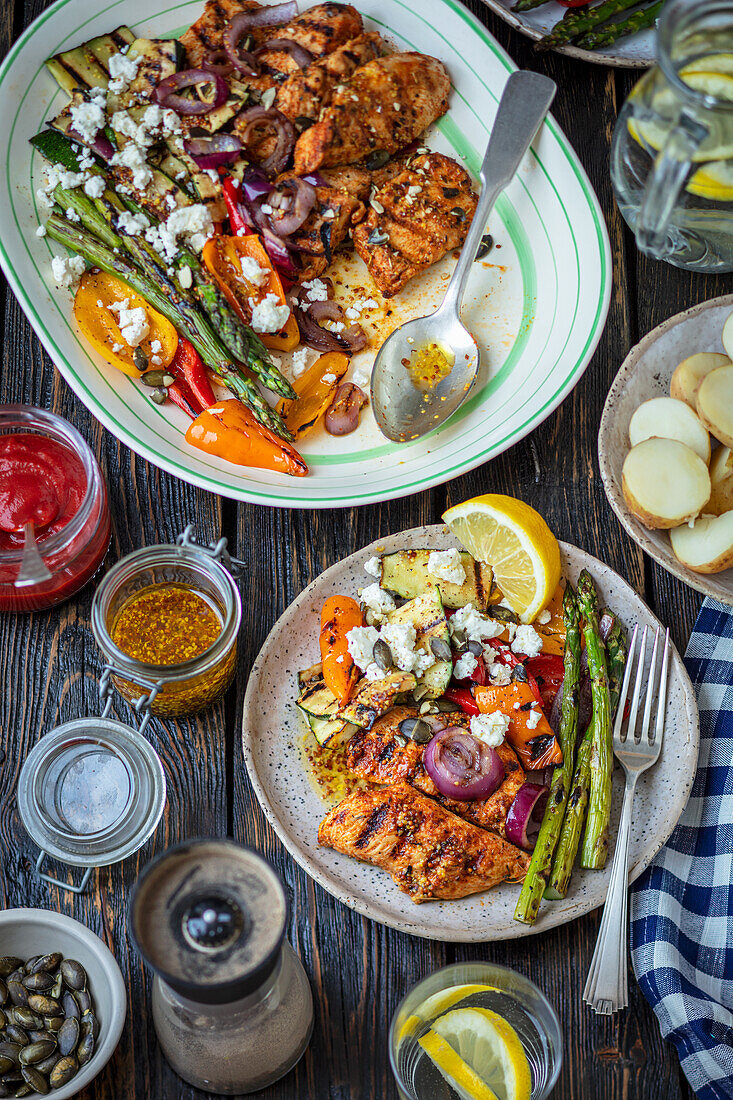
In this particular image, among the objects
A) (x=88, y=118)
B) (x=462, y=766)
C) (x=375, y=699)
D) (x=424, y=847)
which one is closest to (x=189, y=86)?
(x=88, y=118)

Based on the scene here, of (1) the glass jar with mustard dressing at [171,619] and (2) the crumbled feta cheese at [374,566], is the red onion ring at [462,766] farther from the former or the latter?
(1) the glass jar with mustard dressing at [171,619]

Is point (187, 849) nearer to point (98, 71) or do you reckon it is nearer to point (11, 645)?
point (11, 645)

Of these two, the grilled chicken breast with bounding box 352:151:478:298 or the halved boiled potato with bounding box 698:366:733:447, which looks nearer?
the halved boiled potato with bounding box 698:366:733:447

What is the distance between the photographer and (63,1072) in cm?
237

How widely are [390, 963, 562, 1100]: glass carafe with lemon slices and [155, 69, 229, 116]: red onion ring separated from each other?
2.36 meters

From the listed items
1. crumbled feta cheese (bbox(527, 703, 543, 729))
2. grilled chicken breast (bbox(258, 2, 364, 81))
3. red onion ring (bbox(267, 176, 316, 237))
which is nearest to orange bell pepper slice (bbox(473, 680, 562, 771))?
crumbled feta cheese (bbox(527, 703, 543, 729))

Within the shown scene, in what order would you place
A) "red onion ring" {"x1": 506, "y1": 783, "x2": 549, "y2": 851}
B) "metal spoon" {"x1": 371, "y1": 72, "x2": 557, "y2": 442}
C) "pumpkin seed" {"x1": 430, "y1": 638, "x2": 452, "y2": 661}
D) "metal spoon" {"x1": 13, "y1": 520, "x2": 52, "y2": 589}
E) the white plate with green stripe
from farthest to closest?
1. "metal spoon" {"x1": 371, "y1": 72, "x2": 557, "y2": 442}
2. the white plate with green stripe
3. "pumpkin seed" {"x1": 430, "y1": 638, "x2": 452, "y2": 661}
4. "red onion ring" {"x1": 506, "y1": 783, "x2": 549, "y2": 851}
5. "metal spoon" {"x1": 13, "y1": 520, "x2": 52, "y2": 589}

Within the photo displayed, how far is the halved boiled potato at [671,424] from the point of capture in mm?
2771

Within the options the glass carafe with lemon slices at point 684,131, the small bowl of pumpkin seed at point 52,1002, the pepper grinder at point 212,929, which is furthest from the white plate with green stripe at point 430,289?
the small bowl of pumpkin seed at point 52,1002

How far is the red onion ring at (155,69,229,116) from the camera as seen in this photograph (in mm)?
2967

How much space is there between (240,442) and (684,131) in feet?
4.35

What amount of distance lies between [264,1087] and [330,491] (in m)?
1.48

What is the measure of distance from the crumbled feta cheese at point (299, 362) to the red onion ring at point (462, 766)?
1094 millimetres

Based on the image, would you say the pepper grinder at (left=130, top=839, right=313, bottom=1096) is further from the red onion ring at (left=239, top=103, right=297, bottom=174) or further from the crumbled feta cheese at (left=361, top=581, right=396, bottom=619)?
the red onion ring at (left=239, top=103, right=297, bottom=174)
